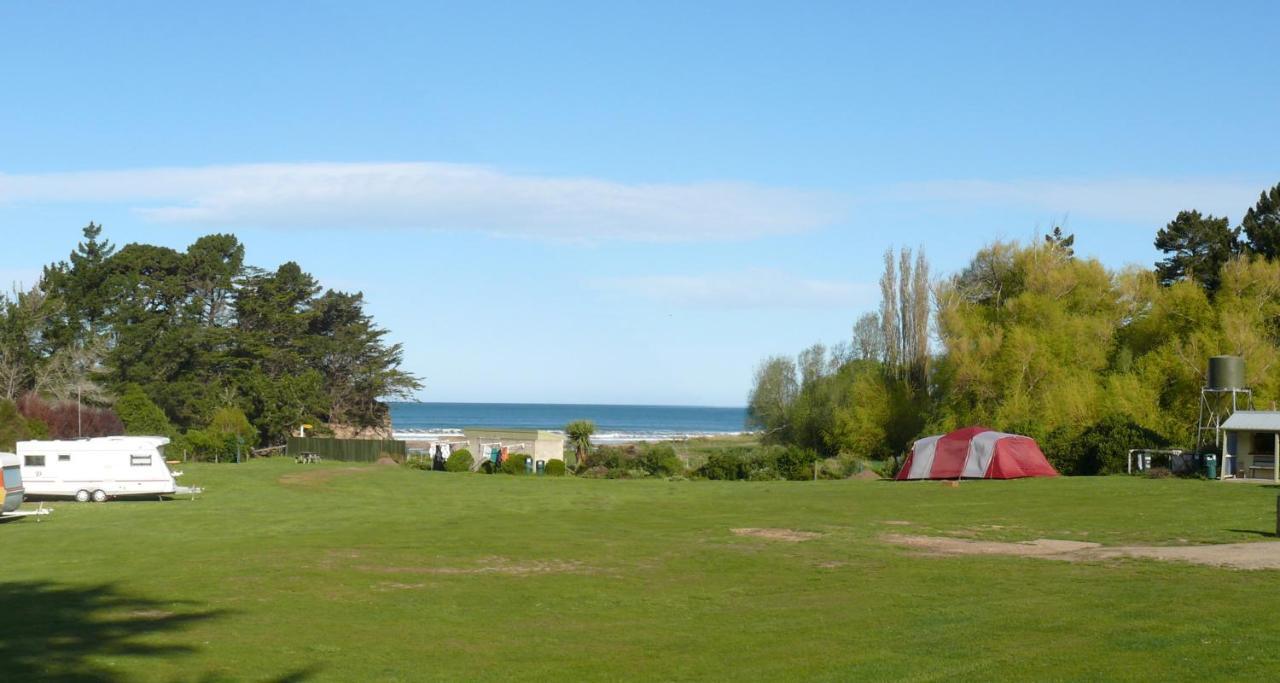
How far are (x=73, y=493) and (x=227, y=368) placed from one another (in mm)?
47243

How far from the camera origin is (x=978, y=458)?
150ft

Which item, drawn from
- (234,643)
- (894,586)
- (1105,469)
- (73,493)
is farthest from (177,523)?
(1105,469)

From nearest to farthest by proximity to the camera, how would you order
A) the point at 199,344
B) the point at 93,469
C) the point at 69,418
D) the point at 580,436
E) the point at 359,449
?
the point at 93,469 < the point at 580,436 < the point at 69,418 < the point at 359,449 < the point at 199,344

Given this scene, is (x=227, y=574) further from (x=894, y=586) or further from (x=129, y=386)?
(x=129, y=386)

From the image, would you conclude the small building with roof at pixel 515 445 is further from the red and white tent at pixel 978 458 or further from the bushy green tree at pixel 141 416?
the bushy green tree at pixel 141 416

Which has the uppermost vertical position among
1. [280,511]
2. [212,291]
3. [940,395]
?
[212,291]

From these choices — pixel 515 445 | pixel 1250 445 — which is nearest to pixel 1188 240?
pixel 1250 445

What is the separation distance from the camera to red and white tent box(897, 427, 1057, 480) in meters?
45.4

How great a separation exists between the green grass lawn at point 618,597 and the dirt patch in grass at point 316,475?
12.2 meters

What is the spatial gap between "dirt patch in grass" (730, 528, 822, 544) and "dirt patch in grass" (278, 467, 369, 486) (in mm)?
23106

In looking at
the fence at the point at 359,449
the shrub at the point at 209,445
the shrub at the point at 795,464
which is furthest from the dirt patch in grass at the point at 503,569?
the shrub at the point at 209,445

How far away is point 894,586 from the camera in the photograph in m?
19.0

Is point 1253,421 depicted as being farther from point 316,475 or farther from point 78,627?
point 78,627

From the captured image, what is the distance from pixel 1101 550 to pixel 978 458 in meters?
22.8
